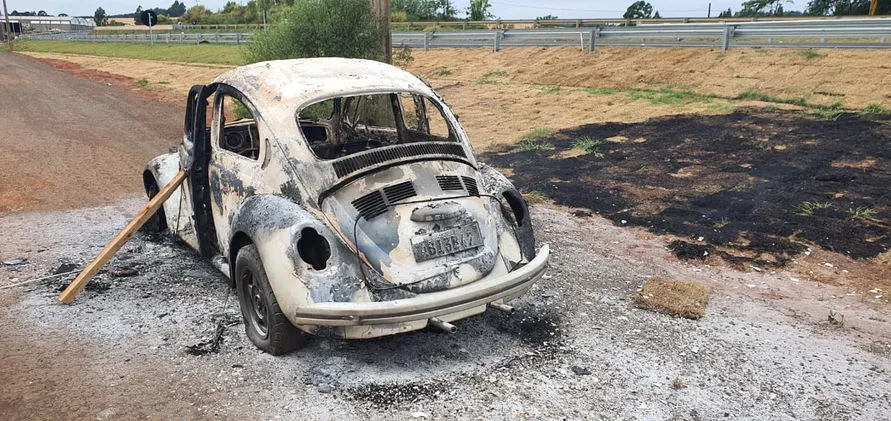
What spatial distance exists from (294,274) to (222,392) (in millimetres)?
853

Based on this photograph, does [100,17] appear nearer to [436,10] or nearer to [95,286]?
[436,10]

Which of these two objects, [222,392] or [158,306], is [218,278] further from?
[222,392]

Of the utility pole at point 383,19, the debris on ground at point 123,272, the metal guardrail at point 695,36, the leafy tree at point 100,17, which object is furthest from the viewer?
the leafy tree at point 100,17

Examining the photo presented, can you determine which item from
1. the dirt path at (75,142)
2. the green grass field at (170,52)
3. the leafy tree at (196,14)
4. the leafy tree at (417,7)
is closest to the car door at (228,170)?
the dirt path at (75,142)

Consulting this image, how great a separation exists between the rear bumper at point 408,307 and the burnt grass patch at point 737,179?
336 cm

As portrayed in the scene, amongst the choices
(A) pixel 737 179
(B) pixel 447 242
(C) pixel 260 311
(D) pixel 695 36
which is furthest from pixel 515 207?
(D) pixel 695 36

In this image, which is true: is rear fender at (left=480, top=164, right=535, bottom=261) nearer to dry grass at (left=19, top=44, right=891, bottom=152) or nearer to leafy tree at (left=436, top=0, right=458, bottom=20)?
dry grass at (left=19, top=44, right=891, bottom=152)

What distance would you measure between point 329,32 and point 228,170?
26.1 feet

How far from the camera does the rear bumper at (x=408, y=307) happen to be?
3.90 metres

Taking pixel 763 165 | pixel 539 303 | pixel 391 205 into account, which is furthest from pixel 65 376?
pixel 763 165

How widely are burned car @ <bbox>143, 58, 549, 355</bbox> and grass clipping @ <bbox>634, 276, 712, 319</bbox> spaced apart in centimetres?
127

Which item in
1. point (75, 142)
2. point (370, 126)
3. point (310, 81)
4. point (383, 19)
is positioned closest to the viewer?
point (310, 81)

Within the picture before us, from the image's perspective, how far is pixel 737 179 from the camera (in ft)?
30.3

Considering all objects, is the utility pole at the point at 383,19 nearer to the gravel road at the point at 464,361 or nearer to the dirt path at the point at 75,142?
the dirt path at the point at 75,142
